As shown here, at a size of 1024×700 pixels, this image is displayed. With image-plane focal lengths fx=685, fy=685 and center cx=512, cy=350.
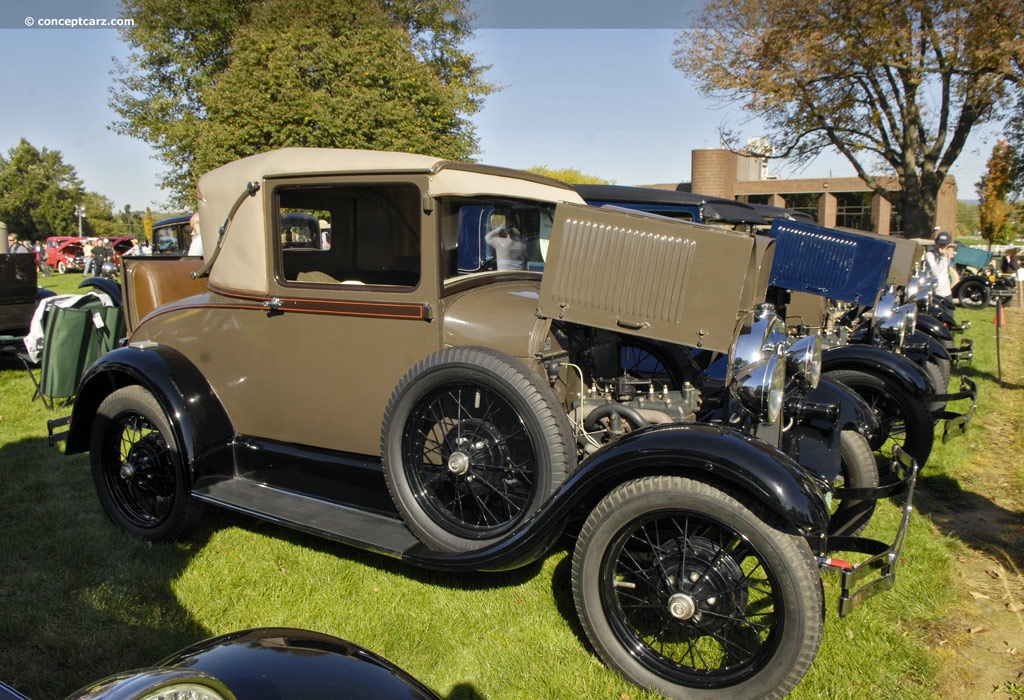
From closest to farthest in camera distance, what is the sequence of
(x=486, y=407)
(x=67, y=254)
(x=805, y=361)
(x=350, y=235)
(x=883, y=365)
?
(x=486, y=407), (x=805, y=361), (x=350, y=235), (x=883, y=365), (x=67, y=254)

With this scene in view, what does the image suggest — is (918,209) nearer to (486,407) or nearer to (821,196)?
(821,196)

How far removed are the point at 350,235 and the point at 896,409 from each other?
380cm

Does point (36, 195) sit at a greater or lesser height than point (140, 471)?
greater

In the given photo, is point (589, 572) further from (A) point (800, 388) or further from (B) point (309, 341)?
(B) point (309, 341)

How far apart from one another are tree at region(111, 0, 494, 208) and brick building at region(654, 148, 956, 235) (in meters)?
13.1

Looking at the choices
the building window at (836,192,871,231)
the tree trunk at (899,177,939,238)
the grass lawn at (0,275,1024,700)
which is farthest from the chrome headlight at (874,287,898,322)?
the building window at (836,192,871,231)

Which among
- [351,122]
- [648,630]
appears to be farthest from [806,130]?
[648,630]

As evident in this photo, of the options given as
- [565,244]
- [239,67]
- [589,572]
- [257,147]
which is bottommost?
[589,572]

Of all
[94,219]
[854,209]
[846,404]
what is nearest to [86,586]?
[846,404]

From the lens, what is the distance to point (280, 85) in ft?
55.2

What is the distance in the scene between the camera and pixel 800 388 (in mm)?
3311

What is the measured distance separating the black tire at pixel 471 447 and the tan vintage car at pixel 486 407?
1 cm

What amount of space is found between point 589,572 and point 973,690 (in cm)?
155

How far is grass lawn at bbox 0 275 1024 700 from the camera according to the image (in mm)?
2680
